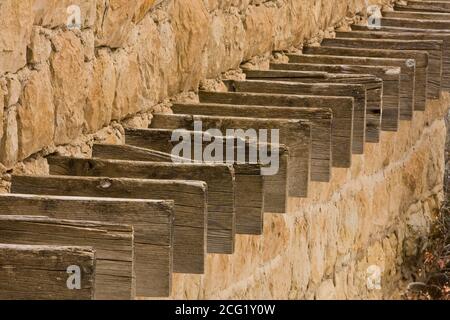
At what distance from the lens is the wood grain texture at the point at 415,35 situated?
698 cm

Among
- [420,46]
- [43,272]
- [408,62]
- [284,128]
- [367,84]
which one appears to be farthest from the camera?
[420,46]

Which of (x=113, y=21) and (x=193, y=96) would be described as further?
(x=193, y=96)

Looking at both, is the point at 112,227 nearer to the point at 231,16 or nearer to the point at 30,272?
the point at 30,272

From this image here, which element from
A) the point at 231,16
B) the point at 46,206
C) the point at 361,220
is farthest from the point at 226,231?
the point at 361,220

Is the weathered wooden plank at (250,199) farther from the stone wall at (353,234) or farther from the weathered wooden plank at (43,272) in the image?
the weathered wooden plank at (43,272)

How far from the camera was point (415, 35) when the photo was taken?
7.50 m

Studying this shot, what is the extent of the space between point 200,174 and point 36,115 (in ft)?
1.74

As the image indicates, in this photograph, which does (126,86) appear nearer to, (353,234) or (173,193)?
(173,193)

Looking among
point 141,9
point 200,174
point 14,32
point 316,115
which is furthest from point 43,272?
point 316,115

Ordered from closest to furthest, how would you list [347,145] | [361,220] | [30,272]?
1. [30,272]
2. [347,145]
3. [361,220]

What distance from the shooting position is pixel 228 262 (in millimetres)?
5504

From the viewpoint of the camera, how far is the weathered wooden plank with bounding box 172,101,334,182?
17.0 ft

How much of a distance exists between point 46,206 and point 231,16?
2.36 metres

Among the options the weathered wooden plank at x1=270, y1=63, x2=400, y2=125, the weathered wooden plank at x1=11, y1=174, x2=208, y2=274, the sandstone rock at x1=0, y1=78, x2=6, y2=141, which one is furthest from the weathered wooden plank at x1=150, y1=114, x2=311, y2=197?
the sandstone rock at x1=0, y1=78, x2=6, y2=141
